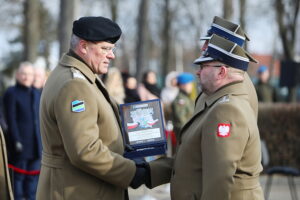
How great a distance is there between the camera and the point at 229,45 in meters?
4.06

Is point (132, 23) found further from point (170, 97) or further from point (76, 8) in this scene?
point (76, 8)

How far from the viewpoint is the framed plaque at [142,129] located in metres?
4.41

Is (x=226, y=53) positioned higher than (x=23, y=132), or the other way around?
(x=226, y=53)

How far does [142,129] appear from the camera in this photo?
443cm

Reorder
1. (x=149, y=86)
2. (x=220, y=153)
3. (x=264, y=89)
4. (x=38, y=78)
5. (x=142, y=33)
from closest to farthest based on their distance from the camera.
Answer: (x=220, y=153)
(x=38, y=78)
(x=149, y=86)
(x=264, y=89)
(x=142, y=33)

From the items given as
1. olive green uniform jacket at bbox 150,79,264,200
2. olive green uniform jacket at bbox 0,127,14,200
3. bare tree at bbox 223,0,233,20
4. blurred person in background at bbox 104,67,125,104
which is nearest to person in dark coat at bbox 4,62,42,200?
blurred person in background at bbox 104,67,125,104

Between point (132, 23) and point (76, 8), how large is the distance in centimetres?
2725

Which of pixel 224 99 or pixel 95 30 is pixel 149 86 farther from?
pixel 224 99

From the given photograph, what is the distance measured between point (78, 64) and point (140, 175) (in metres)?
0.86

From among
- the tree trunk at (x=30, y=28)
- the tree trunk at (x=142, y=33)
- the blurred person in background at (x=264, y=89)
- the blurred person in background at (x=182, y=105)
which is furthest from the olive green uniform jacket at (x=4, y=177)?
the tree trunk at (x=30, y=28)

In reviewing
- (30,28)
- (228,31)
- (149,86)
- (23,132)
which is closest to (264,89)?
(149,86)

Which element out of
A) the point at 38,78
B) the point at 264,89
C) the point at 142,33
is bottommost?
the point at 264,89

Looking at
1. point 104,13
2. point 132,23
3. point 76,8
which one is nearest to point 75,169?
point 76,8

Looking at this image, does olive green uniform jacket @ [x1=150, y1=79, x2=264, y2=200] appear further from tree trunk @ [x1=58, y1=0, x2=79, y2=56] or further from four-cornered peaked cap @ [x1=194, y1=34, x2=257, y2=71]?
tree trunk @ [x1=58, y1=0, x2=79, y2=56]
